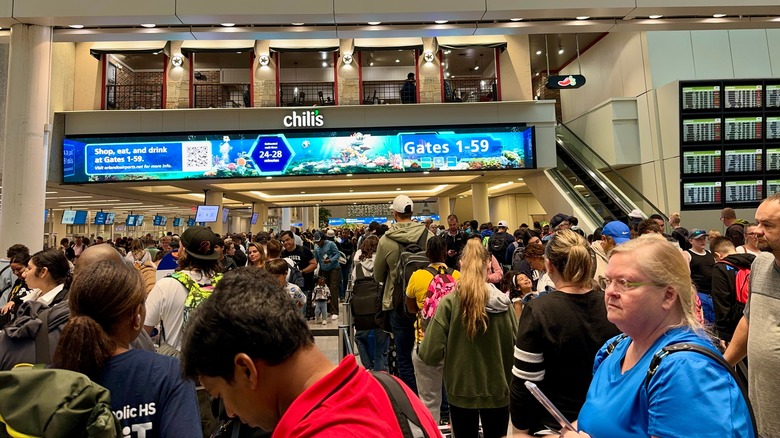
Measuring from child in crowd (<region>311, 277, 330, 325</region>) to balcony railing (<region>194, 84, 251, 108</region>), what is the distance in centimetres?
850

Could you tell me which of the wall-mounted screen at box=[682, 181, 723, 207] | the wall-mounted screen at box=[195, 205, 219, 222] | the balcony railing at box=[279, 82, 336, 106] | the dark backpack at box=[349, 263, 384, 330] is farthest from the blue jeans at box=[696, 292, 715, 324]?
the balcony railing at box=[279, 82, 336, 106]

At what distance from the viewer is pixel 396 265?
4219mm

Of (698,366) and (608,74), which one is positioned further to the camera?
(608,74)

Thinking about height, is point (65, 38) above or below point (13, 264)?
above

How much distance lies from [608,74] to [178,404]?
1592 cm

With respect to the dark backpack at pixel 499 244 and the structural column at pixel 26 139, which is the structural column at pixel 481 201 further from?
the structural column at pixel 26 139

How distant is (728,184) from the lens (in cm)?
1064

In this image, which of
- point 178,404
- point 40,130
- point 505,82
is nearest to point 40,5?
point 40,130

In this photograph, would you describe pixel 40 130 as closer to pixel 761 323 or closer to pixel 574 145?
pixel 761 323

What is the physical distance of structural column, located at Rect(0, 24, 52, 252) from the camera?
6250 millimetres

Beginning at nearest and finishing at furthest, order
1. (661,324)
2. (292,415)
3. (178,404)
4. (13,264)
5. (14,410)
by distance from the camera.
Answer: (292,415) < (14,410) < (661,324) < (178,404) < (13,264)

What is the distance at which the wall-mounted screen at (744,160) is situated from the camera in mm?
10523

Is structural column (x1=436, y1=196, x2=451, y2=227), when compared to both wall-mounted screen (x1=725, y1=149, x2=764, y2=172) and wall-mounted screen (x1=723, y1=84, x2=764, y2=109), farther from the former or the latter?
wall-mounted screen (x1=723, y1=84, x2=764, y2=109)

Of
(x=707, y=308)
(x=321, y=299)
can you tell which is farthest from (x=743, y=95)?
(x=321, y=299)
